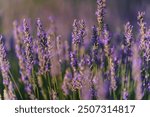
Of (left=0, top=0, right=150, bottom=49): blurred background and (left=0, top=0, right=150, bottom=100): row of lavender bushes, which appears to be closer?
(left=0, top=0, right=150, bottom=100): row of lavender bushes

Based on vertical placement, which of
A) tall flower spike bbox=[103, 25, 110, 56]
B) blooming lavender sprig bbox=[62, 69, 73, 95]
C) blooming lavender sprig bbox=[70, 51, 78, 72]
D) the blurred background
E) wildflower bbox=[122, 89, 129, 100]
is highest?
the blurred background

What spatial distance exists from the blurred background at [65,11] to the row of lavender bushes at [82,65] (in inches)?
3.2

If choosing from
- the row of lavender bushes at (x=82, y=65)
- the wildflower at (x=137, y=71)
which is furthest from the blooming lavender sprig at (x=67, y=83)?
the wildflower at (x=137, y=71)

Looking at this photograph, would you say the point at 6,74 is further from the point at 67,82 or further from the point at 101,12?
the point at 101,12

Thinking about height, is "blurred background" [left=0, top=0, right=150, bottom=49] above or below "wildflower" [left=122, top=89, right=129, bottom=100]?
above

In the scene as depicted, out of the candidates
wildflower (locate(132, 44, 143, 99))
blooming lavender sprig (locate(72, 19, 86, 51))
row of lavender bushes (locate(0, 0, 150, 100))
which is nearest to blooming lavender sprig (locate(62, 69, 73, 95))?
row of lavender bushes (locate(0, 0, 150, 100))

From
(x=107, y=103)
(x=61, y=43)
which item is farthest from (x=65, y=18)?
(x=107, y=103)

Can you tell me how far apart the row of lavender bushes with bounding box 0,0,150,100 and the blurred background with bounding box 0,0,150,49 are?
82 millimetres

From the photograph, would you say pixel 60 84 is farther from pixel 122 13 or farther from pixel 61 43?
pixel 122 13

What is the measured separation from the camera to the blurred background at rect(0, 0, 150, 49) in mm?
1604

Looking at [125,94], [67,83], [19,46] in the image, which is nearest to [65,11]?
[19,46]

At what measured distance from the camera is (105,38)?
141cm

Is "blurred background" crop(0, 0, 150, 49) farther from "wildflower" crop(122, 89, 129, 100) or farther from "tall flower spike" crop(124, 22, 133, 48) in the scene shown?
"wildflower" crop(122, 89, 129, 100)

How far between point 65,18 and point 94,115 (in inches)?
16.9
